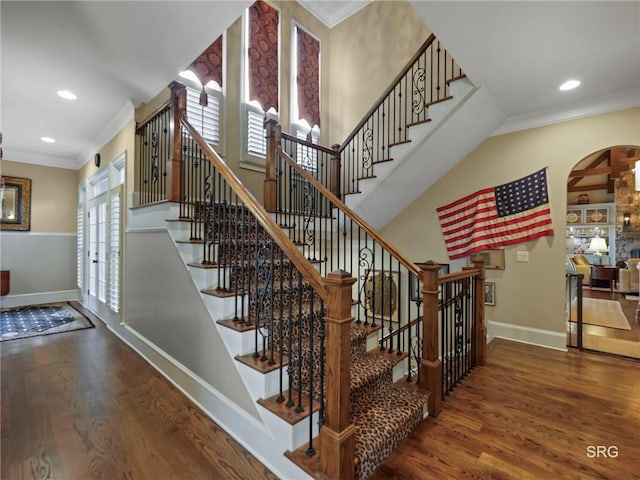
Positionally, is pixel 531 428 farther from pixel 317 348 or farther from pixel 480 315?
pixel 317 348

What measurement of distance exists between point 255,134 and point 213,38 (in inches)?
89.1

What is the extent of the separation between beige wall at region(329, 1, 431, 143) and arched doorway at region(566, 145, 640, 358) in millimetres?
3482

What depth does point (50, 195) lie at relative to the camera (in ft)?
19.6

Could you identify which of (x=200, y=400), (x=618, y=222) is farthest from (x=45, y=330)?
(x=618, y=222)

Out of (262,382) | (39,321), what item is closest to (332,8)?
(262,382)

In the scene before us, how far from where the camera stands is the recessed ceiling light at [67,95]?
328 centimetres

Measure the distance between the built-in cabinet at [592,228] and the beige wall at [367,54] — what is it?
9.75 m

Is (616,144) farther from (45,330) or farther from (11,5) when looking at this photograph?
(45,330)

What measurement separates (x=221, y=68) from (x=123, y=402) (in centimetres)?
425

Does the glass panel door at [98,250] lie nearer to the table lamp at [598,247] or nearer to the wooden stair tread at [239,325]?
the wooden stair tread at [239,325]

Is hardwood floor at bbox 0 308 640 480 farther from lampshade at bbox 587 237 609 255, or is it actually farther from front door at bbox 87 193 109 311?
lampshade at bbox 587 237 609 255

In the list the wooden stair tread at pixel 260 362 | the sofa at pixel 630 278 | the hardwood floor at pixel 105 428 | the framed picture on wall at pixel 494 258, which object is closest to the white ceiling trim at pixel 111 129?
the hardwood floor at pixel 105 428

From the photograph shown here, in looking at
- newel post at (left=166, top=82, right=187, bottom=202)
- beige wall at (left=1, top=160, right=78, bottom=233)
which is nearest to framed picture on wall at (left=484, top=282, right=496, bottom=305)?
newel post at (left=166, top=82, right=187, bottom=202)

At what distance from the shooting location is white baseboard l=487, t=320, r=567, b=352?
11.5ft
